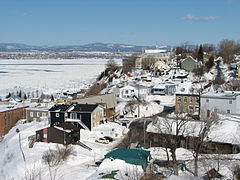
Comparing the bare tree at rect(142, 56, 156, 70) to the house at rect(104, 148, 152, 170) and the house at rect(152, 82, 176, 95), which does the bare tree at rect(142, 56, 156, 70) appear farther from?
the house at rect(104, 148, 152, 170)

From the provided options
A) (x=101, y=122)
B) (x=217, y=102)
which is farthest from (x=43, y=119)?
(x=217, y=102)

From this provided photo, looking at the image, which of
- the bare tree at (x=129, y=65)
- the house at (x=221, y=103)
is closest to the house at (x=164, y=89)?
the house at (x=221, y=103)

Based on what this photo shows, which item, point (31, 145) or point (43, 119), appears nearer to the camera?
point (31, 145)

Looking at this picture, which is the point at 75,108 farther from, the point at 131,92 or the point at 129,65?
the point at 129,65

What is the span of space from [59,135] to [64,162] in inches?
198

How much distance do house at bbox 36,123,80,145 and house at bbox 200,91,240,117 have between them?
1411 centimetres

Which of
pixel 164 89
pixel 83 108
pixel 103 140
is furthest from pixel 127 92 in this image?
pixel 103 140

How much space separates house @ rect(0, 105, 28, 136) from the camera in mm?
43719

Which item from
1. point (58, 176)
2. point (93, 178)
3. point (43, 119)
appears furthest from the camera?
point (43, 119)

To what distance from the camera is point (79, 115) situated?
3453 cm

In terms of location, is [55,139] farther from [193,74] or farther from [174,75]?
[193,74]

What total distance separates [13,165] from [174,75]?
46031 mm

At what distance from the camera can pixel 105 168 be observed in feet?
64.0

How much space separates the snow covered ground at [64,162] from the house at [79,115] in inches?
52.1
